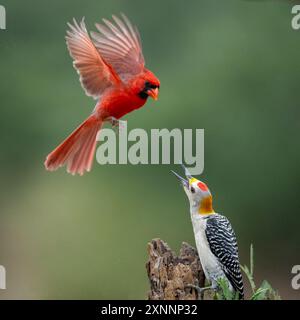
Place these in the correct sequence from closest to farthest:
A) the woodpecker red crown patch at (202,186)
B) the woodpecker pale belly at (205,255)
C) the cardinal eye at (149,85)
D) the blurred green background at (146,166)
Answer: the woodpecker pale belly at (205,255) → the woodpecker red crown patch at (202,186) → the cardinal eye at (149,85) → the blurred green background at (146,166)

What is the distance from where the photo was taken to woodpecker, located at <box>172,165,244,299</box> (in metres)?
3.24

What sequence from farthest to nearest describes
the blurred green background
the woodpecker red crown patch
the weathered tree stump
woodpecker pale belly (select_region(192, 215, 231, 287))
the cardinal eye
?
the blurred green background, the cardinal eye, the woodpecker red crown patch, woodpecker pale belly (select_region(192, 215, 231, 287)), the weathered tree stump

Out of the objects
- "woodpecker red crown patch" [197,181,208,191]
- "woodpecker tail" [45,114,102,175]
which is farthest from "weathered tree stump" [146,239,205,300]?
"woodpecker tail" [45,114,102,175]

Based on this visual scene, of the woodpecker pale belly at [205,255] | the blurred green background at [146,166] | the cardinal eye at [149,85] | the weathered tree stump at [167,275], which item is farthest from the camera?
the blurred green background at [146,166]

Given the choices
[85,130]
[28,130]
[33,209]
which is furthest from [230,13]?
[33,209]

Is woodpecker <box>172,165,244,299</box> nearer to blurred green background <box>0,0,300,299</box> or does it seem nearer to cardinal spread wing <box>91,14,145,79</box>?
blurred green background <box>0,0,300,299</box>

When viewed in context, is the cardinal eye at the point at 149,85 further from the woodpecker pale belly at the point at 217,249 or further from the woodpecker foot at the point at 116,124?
the woodpecker pale belly at the point at 217,249

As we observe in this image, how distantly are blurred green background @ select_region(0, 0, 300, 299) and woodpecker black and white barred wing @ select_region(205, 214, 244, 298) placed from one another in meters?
0.18

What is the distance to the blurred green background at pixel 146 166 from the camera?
360cm

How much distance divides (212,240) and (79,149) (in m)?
0.82

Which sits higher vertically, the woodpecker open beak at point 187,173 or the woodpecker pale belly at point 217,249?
the woodpecker open beak at point 187,173

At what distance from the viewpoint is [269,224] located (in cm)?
373

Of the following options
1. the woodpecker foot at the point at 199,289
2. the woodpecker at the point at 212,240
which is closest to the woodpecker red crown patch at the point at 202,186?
the woodpecker at the point at 212,240

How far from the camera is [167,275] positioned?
3.10 meters
